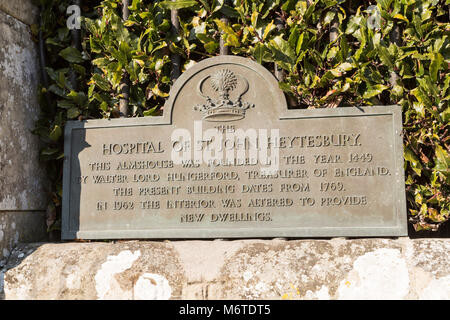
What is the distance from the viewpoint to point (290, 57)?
346 cm

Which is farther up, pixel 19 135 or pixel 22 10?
pixel 22 10

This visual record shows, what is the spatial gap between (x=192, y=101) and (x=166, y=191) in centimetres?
64

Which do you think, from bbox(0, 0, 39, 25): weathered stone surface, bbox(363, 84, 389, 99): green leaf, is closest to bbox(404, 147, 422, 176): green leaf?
Answer: bbox(363, 84, 389, 99): green leaf

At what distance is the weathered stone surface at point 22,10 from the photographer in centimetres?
361

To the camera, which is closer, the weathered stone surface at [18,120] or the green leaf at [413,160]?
the green leaf at [413,160]

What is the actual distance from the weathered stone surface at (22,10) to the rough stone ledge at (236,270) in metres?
1.70

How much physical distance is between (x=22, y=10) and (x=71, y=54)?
0.47m

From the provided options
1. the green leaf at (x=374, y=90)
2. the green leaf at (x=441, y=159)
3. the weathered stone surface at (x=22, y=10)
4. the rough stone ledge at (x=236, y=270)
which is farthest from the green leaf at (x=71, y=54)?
the green leaf at (x=441, y=159)

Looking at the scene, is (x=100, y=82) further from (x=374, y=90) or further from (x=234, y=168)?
(x=374, y=90)

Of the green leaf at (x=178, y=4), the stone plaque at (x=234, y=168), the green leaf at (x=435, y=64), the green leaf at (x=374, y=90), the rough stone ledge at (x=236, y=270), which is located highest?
the green leaf at (x=178, y=4)

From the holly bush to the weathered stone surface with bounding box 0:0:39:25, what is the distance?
0.07 meters

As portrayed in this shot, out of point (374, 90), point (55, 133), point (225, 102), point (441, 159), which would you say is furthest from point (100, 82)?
point (441, 159)

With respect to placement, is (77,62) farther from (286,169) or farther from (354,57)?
(354,57)

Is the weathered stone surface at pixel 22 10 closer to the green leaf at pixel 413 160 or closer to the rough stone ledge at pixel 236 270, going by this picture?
the rough stone ledge at pixel 236 270
